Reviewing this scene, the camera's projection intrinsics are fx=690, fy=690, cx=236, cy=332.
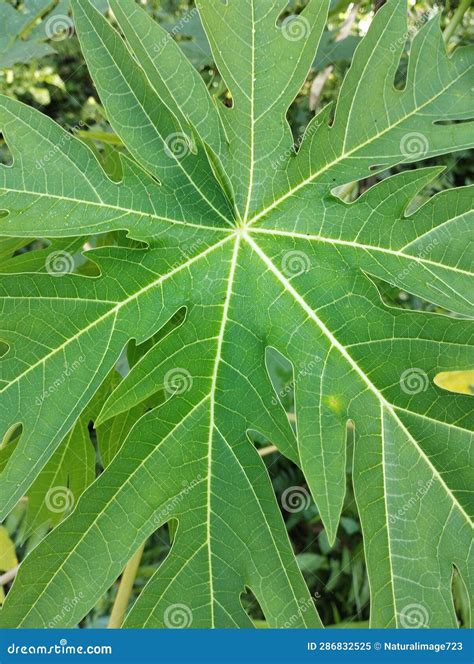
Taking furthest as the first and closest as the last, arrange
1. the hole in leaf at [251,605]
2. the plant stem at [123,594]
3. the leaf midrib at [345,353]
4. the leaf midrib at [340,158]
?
the hole in leaf at [251,605] < the plant stem at [123,594] < the leaf midrib at [340,158] < the leaf midrib at [345,353]

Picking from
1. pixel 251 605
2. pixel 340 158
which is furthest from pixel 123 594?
pixel 251 605

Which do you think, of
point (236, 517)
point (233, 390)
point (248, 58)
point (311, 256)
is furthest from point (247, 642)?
point (248, 58)

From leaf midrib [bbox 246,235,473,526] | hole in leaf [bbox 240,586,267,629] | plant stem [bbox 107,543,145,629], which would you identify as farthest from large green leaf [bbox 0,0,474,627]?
hole in leaf [bbox 240,586,267,629]

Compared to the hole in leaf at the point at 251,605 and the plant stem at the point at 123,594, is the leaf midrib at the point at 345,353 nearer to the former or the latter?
the plant stem at the point at 123,594

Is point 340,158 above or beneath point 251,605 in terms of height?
above

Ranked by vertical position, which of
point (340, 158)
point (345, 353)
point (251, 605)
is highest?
point (340, 158)

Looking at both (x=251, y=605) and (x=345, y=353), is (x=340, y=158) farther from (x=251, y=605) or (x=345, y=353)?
(x=251, y=605)

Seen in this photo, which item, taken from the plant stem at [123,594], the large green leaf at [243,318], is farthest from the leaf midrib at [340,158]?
the plant stem at [123,594]

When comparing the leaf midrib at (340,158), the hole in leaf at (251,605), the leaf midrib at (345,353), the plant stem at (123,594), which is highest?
the leaf midrib at (340,158)
